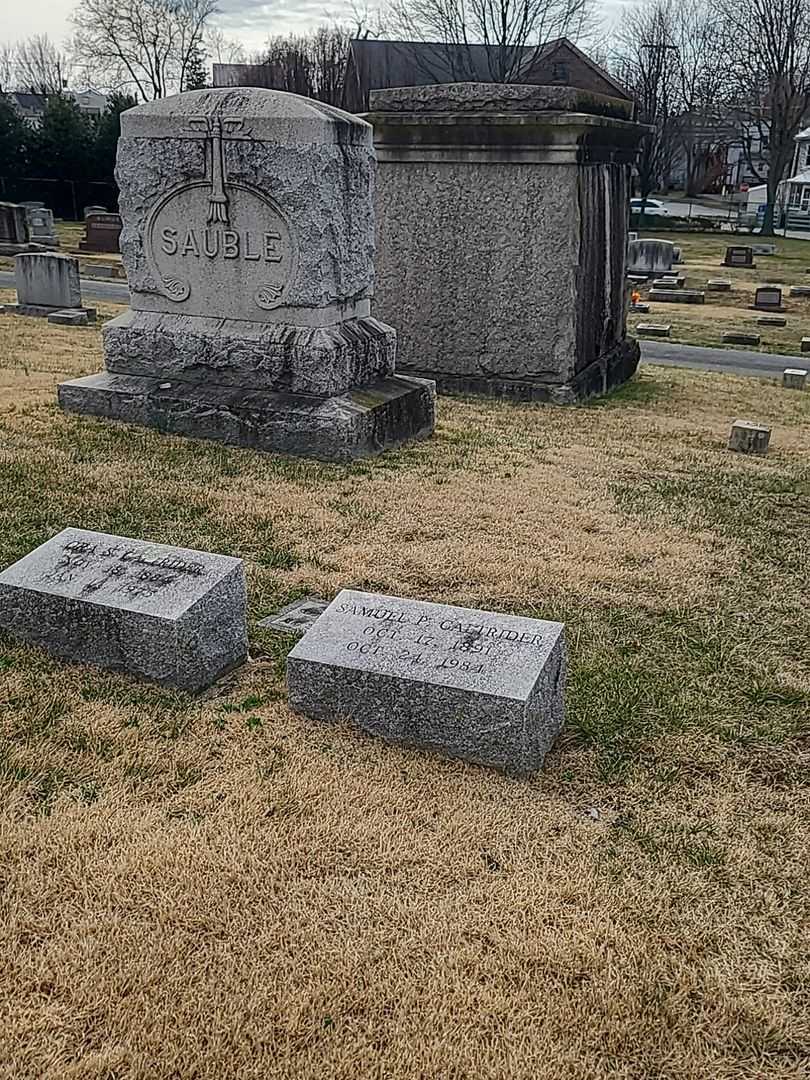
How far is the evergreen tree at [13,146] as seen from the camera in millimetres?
29391

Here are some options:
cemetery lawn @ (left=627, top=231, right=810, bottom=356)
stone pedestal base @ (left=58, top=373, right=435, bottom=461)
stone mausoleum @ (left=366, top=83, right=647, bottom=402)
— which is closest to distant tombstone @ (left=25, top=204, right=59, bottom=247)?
cemetery lawn @ (left=627, top=231, right=810, bottom=356)

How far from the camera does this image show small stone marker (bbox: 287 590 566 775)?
3.06 metres

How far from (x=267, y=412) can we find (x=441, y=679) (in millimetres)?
3598

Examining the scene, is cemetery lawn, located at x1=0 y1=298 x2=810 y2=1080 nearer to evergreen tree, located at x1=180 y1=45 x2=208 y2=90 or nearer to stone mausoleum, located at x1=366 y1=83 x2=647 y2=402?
stone mausoleum, located at x1=366 y1=83 x2=647 y2=402

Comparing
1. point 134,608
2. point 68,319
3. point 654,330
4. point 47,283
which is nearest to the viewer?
point 134,608

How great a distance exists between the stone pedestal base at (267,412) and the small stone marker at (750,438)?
2416 millimetres

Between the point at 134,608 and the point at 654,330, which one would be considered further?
the point at 654,330

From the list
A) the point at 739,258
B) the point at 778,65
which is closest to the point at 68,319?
the point at 739,258

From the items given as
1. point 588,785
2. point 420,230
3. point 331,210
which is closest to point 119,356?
point 331,210

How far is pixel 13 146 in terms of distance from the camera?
29.4m

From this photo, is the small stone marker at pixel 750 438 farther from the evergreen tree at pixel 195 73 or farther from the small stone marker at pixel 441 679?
the evergreen tree at pixel 195 73

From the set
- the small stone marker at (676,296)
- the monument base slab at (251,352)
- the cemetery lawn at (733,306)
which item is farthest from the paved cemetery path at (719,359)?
the monument base slab at (251,352)

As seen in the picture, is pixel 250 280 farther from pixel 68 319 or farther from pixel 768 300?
pixel 768 300

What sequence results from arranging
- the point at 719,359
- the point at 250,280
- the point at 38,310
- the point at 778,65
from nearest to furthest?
the point at 250,280
the point at 38,310
the point at 719,359
the point at 778,65
